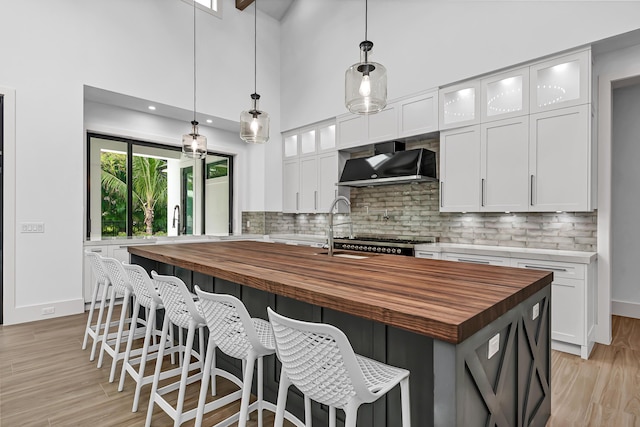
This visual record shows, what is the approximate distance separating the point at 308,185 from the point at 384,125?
177cm

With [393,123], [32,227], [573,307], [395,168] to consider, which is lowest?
[573,307]

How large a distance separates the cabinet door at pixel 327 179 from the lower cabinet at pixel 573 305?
306 centimetres

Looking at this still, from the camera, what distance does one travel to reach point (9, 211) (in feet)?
12.5

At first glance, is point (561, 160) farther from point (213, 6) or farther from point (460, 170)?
point (213, 6)

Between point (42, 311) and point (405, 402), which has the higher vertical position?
point (405, 402)

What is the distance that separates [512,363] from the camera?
1491 mm

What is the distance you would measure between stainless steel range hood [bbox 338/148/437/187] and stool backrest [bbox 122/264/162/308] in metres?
3.14

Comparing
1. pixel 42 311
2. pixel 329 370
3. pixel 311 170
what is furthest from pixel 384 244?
pixel 42 311

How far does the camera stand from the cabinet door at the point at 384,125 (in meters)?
4.73

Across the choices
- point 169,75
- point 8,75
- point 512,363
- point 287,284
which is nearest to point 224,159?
point 169,75

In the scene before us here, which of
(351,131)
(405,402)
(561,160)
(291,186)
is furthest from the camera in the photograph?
(291,186)

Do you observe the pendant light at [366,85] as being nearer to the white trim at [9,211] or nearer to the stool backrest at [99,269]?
the stool backrest at [99,269]

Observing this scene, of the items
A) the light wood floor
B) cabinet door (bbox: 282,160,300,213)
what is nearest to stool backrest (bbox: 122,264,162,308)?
the light wood floor

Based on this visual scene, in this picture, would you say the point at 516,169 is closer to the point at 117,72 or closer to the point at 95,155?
the point at 117,72
